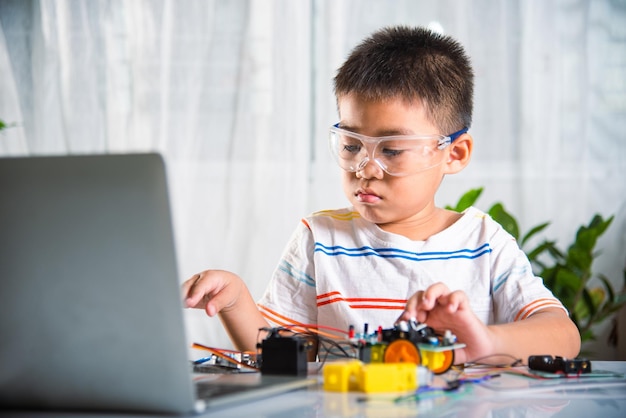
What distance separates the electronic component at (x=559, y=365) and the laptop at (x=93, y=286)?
1.73 feet

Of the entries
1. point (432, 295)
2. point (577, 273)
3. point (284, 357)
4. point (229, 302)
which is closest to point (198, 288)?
point (229, 302)

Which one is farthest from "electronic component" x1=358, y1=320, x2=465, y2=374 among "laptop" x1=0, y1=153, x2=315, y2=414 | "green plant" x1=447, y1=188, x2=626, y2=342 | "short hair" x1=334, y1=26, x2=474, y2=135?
"green plant" x1=447, y1=188, x2=626, y2=342

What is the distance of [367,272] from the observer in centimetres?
155

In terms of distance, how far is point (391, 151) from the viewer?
1427mm

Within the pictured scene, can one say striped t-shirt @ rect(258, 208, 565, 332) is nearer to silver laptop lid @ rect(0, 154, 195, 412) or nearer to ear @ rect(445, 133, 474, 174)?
ear @ rect(445, 133, 474, 174)

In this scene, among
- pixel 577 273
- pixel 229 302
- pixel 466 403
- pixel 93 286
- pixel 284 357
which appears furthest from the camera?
pixel 577 273

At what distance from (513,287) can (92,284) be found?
0.95m

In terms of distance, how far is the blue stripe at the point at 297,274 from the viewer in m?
1.60

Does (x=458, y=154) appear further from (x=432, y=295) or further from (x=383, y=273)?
(x=432, y=295)

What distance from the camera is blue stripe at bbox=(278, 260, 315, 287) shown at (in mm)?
1602

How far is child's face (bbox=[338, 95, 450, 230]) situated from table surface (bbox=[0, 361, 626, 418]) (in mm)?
554

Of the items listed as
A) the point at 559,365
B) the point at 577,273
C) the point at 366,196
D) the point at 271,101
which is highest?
the point at 271,101

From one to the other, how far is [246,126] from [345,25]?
23.5 inches

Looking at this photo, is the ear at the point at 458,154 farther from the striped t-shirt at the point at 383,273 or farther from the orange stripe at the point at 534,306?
the orange stripe at the point at 534,306
